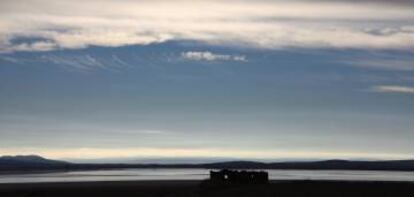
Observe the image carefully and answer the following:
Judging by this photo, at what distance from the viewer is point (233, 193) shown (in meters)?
46.6

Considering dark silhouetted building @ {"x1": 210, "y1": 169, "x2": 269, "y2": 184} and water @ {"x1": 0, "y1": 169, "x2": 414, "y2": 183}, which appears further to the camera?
water @ {"x1": 0, "y1": 169, "x2": 414, "y2": 183}

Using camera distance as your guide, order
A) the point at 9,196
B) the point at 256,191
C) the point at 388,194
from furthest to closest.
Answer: the point at 9,196
the point at 256,191
the point at 388,194

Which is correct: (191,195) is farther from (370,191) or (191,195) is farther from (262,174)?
(262,174)

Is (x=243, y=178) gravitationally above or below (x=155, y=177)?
below

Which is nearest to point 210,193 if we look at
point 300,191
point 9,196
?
point 300,191

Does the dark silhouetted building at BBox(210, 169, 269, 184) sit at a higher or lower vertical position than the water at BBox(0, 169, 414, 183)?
lower

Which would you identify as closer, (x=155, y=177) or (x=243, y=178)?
(x=243, y=178)

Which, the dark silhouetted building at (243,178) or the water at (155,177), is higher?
the water at (155,177)

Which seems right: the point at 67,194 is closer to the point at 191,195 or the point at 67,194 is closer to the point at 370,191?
the point at 191,195

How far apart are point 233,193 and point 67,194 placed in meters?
12.1

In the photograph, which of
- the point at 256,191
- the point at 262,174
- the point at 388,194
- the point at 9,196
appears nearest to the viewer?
the point at 388,194

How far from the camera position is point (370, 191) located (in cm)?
4631

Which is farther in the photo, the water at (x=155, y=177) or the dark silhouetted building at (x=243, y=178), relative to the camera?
the water at (x=155, y=177)

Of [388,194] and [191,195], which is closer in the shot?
[388,194]
